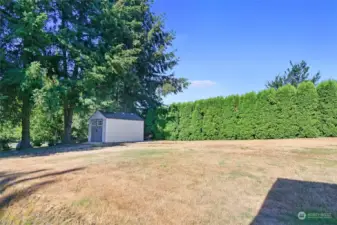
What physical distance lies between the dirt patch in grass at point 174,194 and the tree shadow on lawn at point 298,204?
1 centimetres

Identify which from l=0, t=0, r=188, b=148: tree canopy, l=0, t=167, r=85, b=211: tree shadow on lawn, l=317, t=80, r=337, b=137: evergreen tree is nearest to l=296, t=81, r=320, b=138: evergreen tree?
l=317, t=80, r=337, b=137: evergreen tree

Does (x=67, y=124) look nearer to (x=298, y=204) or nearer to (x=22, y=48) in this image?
(x=22, y=48)

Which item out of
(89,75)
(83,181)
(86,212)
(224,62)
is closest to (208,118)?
(224,62)

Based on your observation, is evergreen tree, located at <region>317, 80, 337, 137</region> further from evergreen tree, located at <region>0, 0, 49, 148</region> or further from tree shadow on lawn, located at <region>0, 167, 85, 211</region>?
evergreen tree, located at <region>0, 0, 49, 148</region>

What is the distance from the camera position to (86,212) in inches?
141

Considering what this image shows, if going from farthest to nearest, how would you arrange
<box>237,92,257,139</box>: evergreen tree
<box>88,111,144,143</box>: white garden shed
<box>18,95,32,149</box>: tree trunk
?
<box>88,111,144,143</box>: white garden shed, <box>237,92,257,139</box>: evergreen tree, <box>18,95,32,149</box>: tree trunk

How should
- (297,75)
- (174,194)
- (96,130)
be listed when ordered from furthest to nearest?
(297,75) < (96,130) < (174,194)

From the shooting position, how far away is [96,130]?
1797 cm

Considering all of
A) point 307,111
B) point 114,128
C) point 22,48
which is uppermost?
point 22,48

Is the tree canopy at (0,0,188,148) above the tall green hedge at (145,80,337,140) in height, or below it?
above

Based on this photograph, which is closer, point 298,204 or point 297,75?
point 298,204

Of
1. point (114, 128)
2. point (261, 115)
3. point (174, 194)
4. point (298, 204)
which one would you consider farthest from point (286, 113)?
point (114, 128)

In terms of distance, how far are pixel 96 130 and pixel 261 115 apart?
38.9ft

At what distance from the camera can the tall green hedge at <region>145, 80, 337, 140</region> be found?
12.0 m
